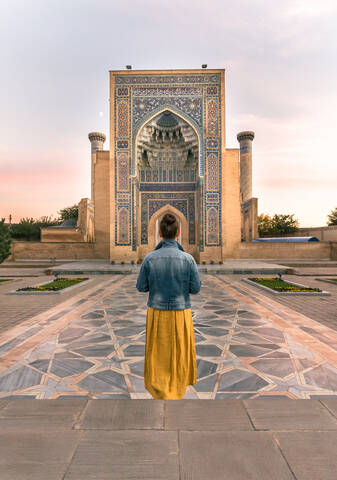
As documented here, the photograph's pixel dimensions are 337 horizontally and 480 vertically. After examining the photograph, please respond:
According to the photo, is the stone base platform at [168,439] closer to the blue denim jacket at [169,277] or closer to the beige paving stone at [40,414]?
the beige paving stone at [40,414]

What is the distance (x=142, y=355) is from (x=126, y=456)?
1.47 metres

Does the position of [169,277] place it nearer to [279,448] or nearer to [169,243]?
[169,243]

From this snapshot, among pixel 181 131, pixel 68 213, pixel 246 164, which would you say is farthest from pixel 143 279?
pixel 68 213

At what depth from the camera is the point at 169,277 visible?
1.85m

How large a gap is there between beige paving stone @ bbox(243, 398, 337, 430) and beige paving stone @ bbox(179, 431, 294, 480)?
144mm

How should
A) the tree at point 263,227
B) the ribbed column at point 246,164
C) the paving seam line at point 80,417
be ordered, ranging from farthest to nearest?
the tree at point 263,227
the ribbed column at point 246,164
the paving seam line at point 80,417

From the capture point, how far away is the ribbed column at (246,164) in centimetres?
2700

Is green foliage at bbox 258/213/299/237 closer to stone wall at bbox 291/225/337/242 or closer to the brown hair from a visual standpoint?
stone wall at bbox 291/225/337/242

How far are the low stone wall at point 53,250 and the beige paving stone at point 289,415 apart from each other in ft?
54.1

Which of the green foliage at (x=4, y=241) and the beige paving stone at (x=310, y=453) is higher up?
the green foliage at (x=4, y=241)

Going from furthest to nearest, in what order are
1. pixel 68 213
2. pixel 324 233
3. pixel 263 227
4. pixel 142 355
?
pixel 68 213 < pixel 263 227 < pixel 324 233 < pixel 142 355

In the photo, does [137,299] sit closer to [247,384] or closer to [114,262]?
[247,384]

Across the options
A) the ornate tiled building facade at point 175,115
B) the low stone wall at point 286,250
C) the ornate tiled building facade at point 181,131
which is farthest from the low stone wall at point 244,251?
the ornate tiled building facade at point 175,115

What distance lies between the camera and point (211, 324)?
4.05 meters
